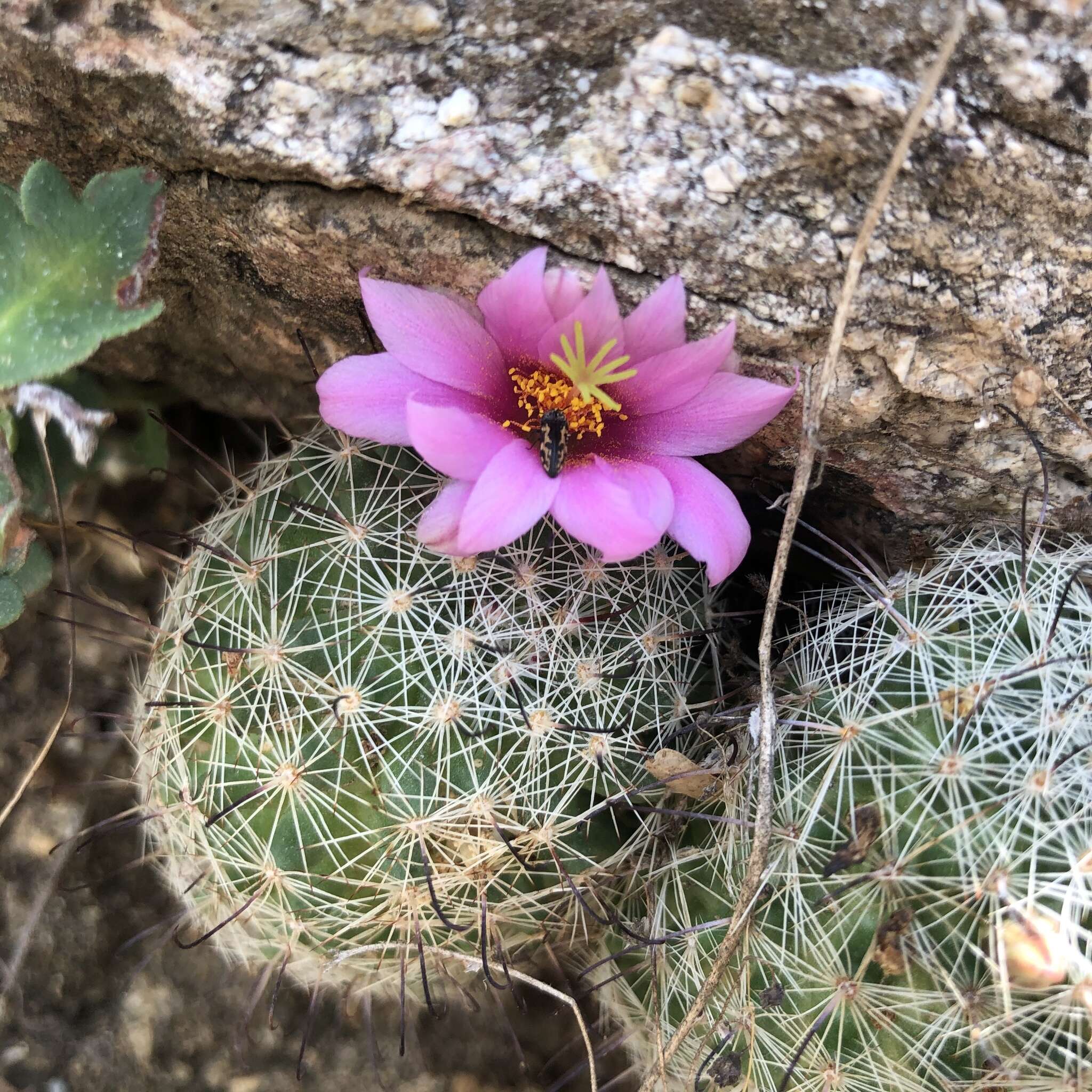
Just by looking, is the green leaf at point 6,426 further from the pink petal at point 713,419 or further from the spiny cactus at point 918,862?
the spiny cactus at point 918,862

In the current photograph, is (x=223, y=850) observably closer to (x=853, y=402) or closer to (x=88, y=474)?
(x=88, y=474)

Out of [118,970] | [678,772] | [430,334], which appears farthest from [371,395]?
[118,970]

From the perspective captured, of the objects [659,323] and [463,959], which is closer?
[659,323]

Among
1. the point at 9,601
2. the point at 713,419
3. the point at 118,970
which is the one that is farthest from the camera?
the point at 118,970

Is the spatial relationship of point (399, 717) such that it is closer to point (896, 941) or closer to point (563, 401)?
point (563, 401)

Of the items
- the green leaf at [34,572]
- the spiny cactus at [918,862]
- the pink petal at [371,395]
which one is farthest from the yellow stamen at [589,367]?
the green leaf at [34,572]

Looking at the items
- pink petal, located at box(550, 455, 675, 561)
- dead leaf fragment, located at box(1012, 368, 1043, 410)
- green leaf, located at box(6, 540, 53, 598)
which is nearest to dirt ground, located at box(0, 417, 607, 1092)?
green leaf, located at box(6, 540, 53, 598)

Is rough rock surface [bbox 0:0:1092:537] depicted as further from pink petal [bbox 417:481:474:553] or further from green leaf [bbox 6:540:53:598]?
green leaf [bbox 6:540:53:598]
